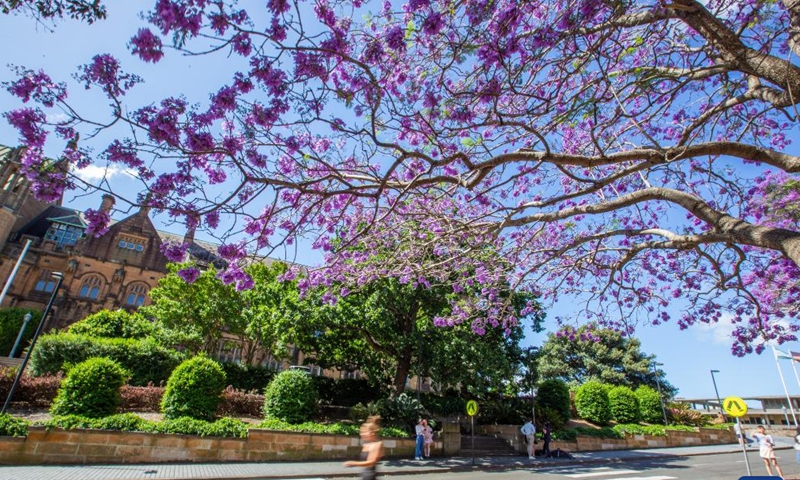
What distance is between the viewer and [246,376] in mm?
24547

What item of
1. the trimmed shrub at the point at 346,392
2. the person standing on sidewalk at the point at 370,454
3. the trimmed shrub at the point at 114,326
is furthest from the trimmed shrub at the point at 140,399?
the person standing on sidewalk at the point at 370,454

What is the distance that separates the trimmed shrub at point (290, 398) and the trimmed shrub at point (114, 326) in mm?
16124

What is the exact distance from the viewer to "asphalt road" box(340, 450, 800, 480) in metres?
12.3

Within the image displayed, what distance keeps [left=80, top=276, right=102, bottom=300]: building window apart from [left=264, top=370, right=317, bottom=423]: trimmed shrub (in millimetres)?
35033

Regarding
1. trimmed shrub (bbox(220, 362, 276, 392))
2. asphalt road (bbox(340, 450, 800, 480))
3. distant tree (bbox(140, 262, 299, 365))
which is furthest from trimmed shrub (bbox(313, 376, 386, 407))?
asphalt road (bbox(340, 450, 800, 480))

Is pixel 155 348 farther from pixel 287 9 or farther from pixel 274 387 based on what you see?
pixel 287 9

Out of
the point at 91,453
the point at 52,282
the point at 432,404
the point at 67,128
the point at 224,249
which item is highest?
the point at 52,282

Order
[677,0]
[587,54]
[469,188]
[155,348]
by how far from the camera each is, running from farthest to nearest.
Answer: [155,348]
[469,188]
[587,54]
[677,0]

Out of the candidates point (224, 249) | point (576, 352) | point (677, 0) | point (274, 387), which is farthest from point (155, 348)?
point (576, 352)

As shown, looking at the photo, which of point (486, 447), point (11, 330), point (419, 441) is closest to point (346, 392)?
point (486, 447)

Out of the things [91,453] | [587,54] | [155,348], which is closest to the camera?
[587,54]

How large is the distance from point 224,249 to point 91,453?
393 inches

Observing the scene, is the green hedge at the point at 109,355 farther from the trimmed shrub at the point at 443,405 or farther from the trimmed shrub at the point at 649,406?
the trimmed shrub at the point at 649,406

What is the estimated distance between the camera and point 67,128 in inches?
180
